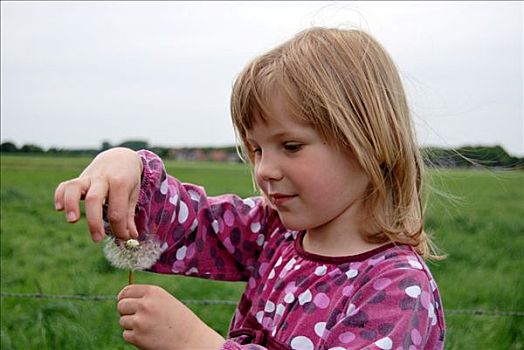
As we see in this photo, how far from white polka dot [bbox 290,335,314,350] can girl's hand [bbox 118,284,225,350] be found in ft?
0.49

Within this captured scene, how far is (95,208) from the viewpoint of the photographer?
1382 mm

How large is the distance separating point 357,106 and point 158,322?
22.6 inches

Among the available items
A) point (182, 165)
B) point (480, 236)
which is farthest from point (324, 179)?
point (182, 165)

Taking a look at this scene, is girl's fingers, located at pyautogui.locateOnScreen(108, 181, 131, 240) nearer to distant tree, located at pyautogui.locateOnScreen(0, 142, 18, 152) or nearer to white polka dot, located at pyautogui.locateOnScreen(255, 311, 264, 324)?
white polka dot, located at pyautogui.locateOnScreen(255, 311, 264, 324)

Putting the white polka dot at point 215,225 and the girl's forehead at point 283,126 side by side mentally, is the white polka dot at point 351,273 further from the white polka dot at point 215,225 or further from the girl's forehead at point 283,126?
the white polka dot at point 215,225

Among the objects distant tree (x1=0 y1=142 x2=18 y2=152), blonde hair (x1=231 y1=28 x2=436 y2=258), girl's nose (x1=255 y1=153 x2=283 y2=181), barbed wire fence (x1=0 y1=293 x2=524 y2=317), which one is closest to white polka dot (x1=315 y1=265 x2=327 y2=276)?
blonde hair (x1=231 y1=28 x2=436 y2=258)

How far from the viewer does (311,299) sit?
1.57 metres

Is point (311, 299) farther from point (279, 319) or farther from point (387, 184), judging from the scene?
point (387, 184)

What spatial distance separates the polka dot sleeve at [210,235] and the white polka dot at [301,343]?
406mm

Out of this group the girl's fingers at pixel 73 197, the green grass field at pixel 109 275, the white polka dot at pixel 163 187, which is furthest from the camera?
the green grass field at pixel 109 275

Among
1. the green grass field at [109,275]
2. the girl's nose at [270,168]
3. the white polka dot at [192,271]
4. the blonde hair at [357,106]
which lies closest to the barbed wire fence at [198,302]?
the green grass field at [109,275]

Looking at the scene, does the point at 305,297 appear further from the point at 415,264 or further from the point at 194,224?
the point at 194,224

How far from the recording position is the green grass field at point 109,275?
2.79 meters

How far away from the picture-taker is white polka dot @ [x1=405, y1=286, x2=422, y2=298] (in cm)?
145
